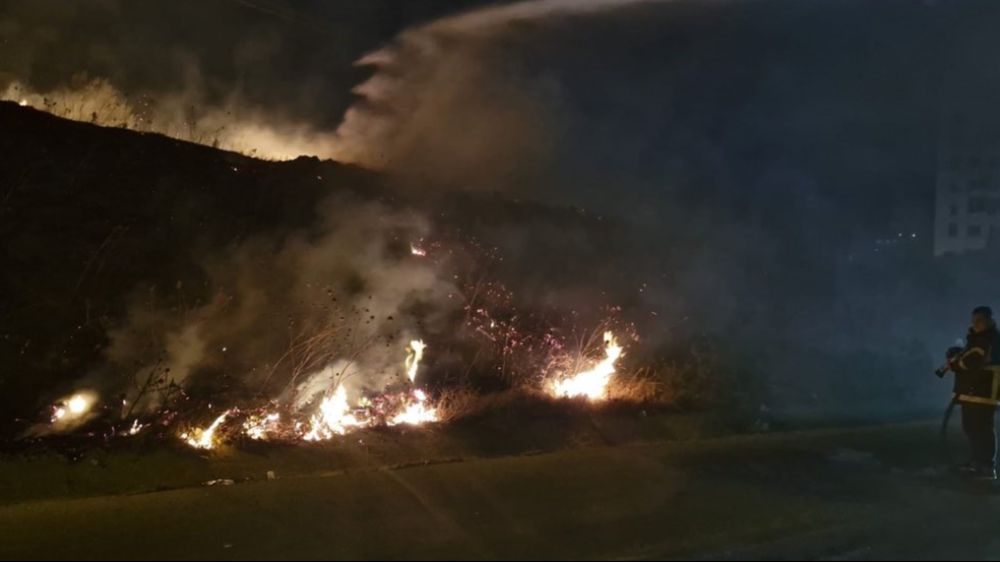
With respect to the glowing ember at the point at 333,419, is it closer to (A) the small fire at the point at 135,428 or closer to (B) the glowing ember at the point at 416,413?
(B) the glowing ember at the point at 416,413

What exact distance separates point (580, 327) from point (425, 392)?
2.28 m

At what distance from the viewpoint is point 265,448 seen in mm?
6930

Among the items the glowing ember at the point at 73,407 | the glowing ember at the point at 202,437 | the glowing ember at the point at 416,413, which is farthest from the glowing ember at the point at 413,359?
the glowing ember at the point at 73,407

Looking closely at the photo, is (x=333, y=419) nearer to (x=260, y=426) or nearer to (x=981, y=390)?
(x=260, y=426)

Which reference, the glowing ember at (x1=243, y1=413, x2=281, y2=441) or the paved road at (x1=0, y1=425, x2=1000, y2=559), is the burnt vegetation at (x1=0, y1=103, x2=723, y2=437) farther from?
the paved road at (x1=0, y1=425, x2=1000, y2=559)

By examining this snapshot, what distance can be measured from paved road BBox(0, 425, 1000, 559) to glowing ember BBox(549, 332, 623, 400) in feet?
3.32

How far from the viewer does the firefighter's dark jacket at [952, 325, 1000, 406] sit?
26.5 feet

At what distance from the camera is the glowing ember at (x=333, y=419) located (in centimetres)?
734

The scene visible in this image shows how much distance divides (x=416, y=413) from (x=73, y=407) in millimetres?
2695

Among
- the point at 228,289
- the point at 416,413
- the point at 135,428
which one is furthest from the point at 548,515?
the point at 228,289

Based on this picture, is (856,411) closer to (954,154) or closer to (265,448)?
(265,448)

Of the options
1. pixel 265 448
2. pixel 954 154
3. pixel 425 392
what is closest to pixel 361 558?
pixel 265 448

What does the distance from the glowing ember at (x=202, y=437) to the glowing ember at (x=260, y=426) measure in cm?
25

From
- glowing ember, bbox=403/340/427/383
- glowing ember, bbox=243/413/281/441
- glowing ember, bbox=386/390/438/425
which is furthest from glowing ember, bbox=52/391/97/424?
glowing ember, bbox=403/340/427/383
